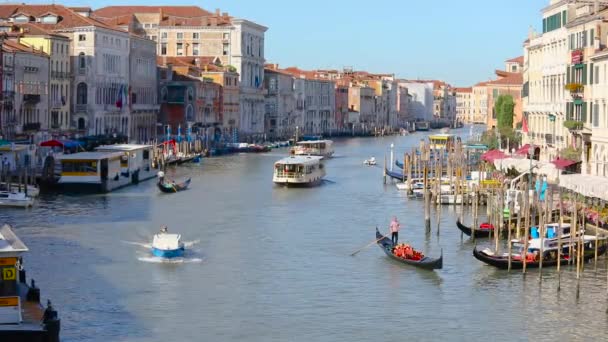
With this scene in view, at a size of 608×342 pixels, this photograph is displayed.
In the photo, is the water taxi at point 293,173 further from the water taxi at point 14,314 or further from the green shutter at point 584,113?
the water taxi at point 14,314

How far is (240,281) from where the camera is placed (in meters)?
17.2

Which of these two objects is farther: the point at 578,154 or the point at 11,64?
the point at 11,64

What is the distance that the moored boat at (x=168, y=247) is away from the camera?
736 inches

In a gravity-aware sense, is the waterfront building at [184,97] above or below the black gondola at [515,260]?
above

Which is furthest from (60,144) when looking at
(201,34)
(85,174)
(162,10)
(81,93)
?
(162,10)

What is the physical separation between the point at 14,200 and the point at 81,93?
18586mm

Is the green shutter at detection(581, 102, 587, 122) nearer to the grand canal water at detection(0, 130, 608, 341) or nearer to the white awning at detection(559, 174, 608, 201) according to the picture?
the grand canal water at detection(0, 130, 608, 341)

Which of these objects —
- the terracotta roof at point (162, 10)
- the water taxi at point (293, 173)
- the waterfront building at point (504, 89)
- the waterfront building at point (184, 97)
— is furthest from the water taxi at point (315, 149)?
the terracotta roof at point (162, 10)

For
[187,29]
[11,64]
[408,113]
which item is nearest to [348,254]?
[11,64]

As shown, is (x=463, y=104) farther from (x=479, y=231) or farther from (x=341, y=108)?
(x=479, y=231)

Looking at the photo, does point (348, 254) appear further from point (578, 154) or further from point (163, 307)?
point (578, 154)

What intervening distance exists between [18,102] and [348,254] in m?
17.6

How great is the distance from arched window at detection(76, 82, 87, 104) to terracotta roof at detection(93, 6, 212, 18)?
17087 millimetres

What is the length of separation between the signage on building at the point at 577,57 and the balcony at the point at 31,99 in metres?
15.4
